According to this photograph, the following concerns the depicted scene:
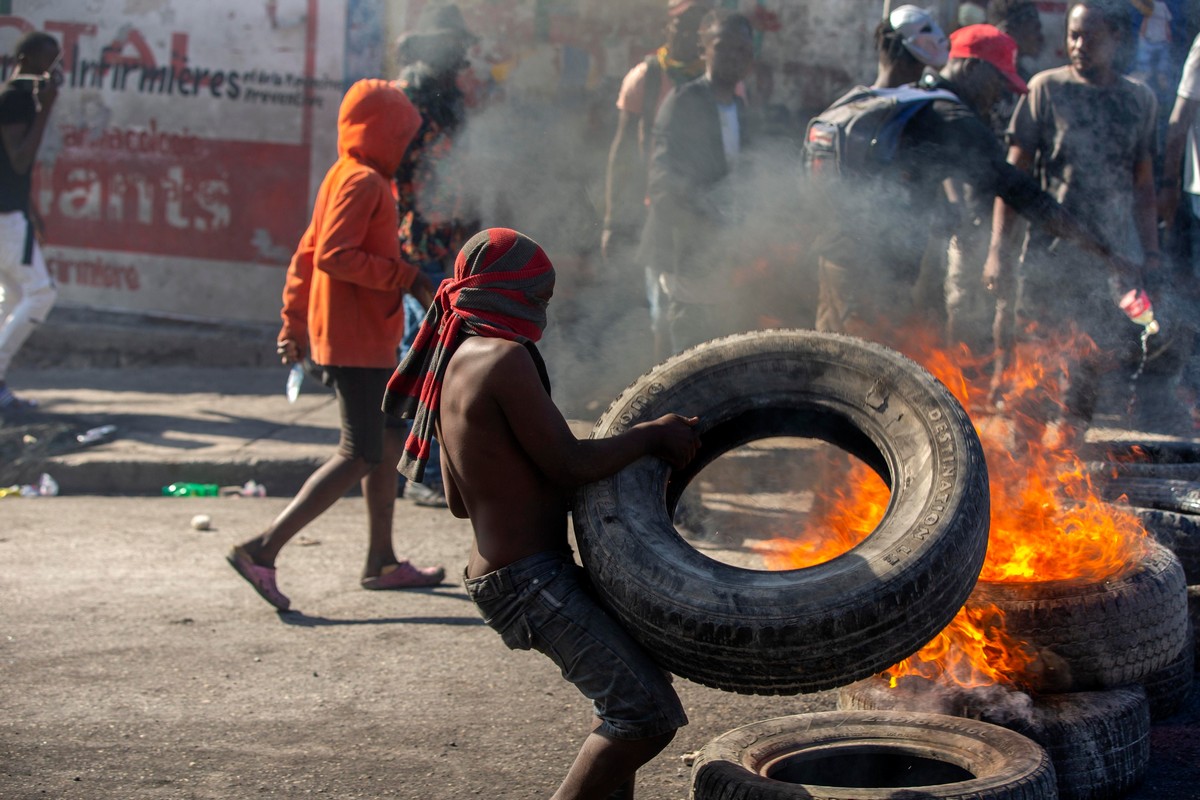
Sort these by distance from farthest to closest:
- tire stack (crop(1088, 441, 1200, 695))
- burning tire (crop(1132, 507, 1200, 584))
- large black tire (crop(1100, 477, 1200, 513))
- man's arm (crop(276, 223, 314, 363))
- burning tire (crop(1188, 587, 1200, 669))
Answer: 1. man's arm (crop(276, 223, 314, 363))
2. large black tire (crop(1100, 477, 1200, 513))
3. burning tire (crop(1132, 507, 1200, 584))
4. burning tire (crop(1188, 587, 1200, 669))
5. tire stack (crop(1088, 441, 1200, 695))

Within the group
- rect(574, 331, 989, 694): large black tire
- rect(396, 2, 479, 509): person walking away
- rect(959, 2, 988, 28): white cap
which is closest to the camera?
rect(574, 331, 989, 694): large black tire

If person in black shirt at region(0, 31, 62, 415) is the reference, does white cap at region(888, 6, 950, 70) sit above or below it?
above

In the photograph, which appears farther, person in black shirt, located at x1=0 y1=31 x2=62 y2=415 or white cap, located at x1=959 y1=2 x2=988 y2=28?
white cap, located at x1=959 y1=2 x2=988 y2=28

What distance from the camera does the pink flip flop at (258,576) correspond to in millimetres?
5242

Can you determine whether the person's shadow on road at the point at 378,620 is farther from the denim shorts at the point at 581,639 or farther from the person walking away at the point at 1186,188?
the person walking away at the point at 1186,188

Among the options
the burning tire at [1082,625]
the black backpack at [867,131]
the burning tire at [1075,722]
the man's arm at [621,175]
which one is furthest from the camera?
the man's arm at [621,175]

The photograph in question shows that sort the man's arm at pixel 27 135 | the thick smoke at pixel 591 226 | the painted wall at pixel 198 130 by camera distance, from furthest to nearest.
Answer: the painted wall at pixel 198 130 → the man's arm at pixel 27 135 → the thick smoke at pixel 591 226

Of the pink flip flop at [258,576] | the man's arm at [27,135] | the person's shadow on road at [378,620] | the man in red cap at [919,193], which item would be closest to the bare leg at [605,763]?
the person's shadow on road at [378,620]

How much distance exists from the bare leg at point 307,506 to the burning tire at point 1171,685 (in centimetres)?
303

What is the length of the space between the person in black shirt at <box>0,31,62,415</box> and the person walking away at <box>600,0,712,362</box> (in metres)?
3.84

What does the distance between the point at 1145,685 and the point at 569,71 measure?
718 cm

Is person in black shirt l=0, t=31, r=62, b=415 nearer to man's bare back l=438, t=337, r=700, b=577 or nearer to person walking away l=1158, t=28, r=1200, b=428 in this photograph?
man's bare back l=438, t=337, r=700, b=577

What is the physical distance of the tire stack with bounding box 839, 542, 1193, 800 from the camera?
136 inches

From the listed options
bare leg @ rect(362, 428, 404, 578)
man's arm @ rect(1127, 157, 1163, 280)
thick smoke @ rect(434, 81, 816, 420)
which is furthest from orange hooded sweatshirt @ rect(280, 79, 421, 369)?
man's arm @ rect(1127, 157, 1163, 280)
